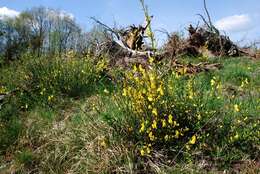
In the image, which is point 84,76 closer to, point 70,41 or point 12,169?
point 70,41

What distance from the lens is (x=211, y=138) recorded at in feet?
13.9

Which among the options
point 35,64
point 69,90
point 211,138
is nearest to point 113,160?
point 211,138

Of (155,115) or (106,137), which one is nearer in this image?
(155,115)

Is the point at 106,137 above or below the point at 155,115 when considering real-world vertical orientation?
below

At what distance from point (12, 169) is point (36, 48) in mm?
3800

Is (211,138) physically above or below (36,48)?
below

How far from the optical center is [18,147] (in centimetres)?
484

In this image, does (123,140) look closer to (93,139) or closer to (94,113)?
(93,139)

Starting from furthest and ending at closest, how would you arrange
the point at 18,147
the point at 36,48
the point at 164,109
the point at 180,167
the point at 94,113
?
the point at 36,48 → the point at 94,113 → the point at 18,147 → the point at 164,109 → the point at 180,167

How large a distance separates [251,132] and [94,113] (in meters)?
1.87

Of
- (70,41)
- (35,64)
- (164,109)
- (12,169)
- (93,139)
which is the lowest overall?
(12,169)

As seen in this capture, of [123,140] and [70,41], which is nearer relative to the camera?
[123,140]

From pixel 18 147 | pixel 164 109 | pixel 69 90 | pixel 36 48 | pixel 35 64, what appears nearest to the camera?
pixel 164 109

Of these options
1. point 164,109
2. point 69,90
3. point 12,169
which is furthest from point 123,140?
point 69,90
